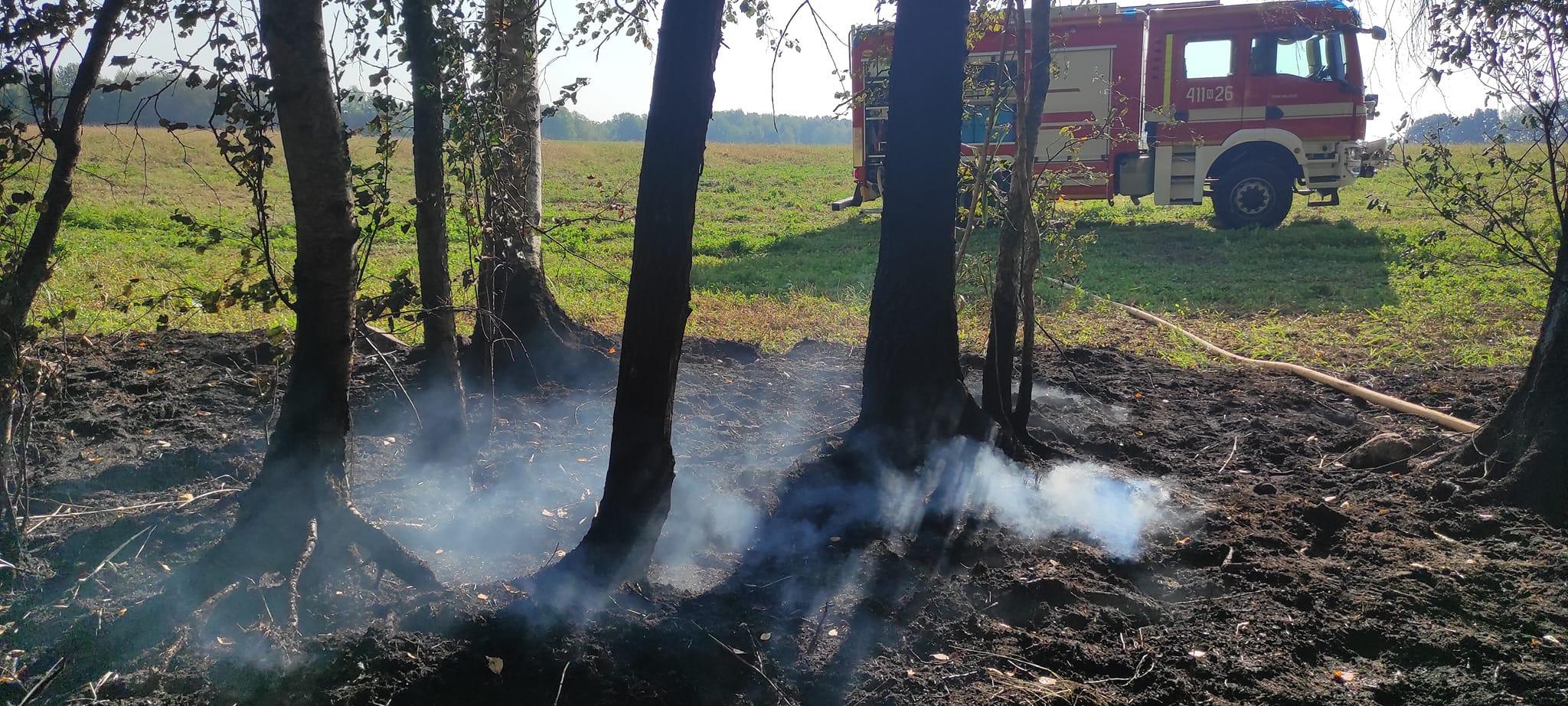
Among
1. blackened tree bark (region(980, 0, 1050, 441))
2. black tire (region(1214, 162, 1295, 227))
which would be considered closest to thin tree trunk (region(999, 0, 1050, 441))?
blackened tree bark (region(980, 0, 1050, 441))

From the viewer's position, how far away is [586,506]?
4586mm

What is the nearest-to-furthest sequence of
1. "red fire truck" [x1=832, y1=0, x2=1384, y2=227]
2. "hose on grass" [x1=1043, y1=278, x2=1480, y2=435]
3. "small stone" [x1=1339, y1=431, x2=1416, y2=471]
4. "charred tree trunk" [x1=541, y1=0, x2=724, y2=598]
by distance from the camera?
"charred tree trunk" [x1=541, y1=0, x2=724, y2=598] → "small stone" [x1=1339, y1=431, x2=1416, y2=471] → "hose on grass" [x1=1043, y1=278, x2=1480, y2=435] → "red fire truck" [x1=832, y1=0, x2=1384, y2=227]

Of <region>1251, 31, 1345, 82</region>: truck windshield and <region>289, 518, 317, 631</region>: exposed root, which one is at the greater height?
<region>1251, 31, 1345, 82</region>: truck windshield

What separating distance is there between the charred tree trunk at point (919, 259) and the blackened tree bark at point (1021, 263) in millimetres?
279

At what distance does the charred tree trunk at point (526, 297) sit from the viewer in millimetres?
5309

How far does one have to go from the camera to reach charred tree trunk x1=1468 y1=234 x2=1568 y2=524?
4457mm

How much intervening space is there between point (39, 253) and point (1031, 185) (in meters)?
4.25

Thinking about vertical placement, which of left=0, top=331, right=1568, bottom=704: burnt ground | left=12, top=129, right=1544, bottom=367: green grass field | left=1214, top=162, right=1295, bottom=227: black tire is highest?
left=1214, top=162, right=1295, bottom=227: black tire

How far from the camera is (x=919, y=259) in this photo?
5.24 m

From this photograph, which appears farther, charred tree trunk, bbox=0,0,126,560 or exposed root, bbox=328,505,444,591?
exposed root, bbox=328,505,444,591

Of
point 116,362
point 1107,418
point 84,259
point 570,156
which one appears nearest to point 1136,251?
point 1107,418

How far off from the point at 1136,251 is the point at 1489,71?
8141 millimetres

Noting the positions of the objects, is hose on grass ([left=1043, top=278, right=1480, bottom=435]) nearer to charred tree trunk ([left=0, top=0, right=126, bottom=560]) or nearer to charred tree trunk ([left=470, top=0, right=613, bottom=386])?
charred tree trunk ([left=470, top=0, right=613, bottom=386])

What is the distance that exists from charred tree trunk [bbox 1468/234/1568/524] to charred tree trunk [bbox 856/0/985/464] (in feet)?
8.01
